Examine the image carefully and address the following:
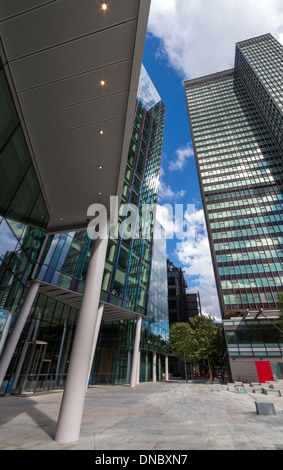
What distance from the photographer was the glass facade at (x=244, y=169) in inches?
2178

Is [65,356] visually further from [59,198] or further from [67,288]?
[59,198]

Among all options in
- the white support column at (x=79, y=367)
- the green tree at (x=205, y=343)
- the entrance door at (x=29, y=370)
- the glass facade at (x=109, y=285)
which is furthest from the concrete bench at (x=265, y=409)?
the green tree at (x=205, y=343)

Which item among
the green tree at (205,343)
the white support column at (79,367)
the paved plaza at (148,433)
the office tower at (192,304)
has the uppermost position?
the office tower at (192,304)

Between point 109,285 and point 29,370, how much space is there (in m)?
9.11

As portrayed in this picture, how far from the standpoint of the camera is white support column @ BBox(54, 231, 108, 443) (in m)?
4.92

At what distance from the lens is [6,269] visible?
810 centimetres

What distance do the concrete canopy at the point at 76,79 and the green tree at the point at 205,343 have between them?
36872 millimetres

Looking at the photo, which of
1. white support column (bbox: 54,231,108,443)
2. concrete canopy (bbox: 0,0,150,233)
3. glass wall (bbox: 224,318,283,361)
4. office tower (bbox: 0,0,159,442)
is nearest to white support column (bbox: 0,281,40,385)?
office tower (bbox: 0,0,159,442)

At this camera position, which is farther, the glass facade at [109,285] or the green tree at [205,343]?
the green tree at [205,343]

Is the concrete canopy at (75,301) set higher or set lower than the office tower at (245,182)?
lower

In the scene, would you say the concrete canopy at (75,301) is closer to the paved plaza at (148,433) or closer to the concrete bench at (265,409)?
the paved plaza at (148,433)

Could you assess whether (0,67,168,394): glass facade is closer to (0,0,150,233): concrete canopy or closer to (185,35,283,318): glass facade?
(0,0,150,233): concrete canopy

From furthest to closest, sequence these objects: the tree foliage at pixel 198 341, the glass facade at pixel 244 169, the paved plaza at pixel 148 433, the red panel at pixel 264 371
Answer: the glass facade at pixel 244 169, the tree foliage at pixel 198 341, the red panel at pixel 264 371, the paved plaza at pixel 148 433

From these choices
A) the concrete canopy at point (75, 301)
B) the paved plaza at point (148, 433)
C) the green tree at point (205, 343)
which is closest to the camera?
the paved plaza at point (148, 433)
